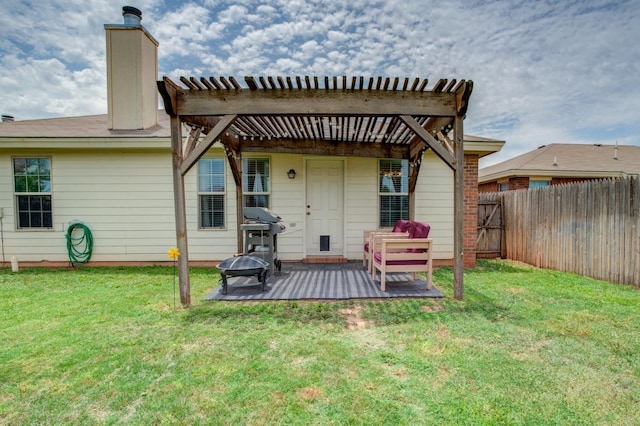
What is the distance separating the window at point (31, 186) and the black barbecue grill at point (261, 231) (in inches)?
181

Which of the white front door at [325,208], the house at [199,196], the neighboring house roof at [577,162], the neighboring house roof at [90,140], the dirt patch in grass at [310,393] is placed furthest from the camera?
the neighboring house roof at [577,162]

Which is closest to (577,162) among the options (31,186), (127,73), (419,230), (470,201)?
(470,201)

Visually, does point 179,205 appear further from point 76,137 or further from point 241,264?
point 76,137

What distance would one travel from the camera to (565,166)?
10328 mm

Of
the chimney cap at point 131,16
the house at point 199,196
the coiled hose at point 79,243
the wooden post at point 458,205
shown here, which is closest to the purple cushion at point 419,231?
the wooden post at point 458,205

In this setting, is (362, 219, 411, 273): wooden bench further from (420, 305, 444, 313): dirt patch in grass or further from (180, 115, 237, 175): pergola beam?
(180, 115, 237, 175): pergola beam

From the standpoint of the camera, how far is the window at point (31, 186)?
6.23 meters

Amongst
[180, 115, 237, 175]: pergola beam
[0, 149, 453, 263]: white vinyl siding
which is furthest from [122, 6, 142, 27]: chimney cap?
[180, 115, 237, 175]: pergola beam

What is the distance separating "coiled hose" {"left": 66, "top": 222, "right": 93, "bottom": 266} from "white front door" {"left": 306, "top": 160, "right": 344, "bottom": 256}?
462 cm

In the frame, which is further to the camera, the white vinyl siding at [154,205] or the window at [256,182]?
the window at [256,182]

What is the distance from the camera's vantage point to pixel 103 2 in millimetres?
6859

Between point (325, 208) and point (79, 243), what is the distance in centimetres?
528

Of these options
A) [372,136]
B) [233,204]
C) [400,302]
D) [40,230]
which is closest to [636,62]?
[372,136]

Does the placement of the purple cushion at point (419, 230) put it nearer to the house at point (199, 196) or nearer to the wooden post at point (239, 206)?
the house at point (199, 196)
